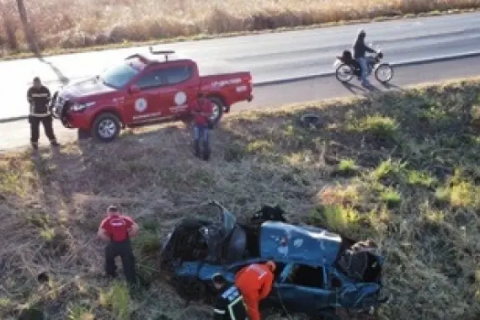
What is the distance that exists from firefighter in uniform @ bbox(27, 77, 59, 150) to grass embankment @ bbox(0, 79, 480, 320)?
46 cm

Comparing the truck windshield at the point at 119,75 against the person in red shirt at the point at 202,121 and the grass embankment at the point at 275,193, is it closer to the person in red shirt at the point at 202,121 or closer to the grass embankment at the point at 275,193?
the grass embankment at the point at 275,193

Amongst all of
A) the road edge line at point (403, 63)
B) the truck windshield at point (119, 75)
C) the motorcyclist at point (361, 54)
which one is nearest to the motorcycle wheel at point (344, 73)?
the motorcyclist at point (361, 54)

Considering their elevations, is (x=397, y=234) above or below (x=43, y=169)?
below

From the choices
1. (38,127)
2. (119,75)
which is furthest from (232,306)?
(119,75)

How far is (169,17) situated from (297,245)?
20.5 meters

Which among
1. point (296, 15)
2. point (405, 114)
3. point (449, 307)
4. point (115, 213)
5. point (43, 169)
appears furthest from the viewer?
point (296, 15)

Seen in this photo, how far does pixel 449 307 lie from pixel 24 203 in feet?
26.5

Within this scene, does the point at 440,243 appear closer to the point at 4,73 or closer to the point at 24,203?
the point at 24,203

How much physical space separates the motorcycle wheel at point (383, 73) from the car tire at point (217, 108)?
19.8 feet

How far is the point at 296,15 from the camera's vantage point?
3067 cm

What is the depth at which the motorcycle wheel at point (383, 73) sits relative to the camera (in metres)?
20.7

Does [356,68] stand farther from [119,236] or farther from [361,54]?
[119,236]

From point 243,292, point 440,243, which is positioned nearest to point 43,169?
point 243,292

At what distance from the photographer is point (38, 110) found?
1486 cm
